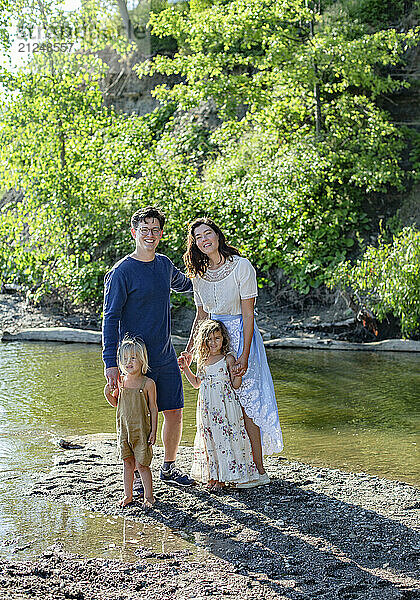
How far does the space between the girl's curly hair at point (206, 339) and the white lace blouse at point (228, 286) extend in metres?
0.15

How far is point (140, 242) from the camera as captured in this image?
534 cm

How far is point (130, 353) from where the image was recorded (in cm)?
511

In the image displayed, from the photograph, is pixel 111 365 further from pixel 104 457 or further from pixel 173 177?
pixel 173 177

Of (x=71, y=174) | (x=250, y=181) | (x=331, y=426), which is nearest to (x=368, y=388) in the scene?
(x=331, y=426)

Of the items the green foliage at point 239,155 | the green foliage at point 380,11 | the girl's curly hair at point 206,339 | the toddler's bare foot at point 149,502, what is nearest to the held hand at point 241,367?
the girl's curly hair at point 206,339

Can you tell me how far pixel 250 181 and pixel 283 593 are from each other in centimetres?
1199

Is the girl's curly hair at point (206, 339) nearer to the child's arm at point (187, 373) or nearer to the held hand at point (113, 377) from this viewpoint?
the child's arm at point (187, 373)

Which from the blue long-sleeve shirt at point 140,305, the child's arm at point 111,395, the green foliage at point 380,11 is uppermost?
the green foliage at point 380,11

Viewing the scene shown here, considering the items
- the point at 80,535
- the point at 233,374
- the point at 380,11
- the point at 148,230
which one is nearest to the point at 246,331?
the point at 233,374

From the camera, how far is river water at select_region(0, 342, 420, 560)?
4.65m

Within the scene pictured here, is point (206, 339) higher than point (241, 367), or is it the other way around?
point (206, 339)

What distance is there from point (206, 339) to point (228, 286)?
0.42m

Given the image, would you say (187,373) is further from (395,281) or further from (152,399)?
(395,281)

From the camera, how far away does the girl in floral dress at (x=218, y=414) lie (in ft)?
17.6
